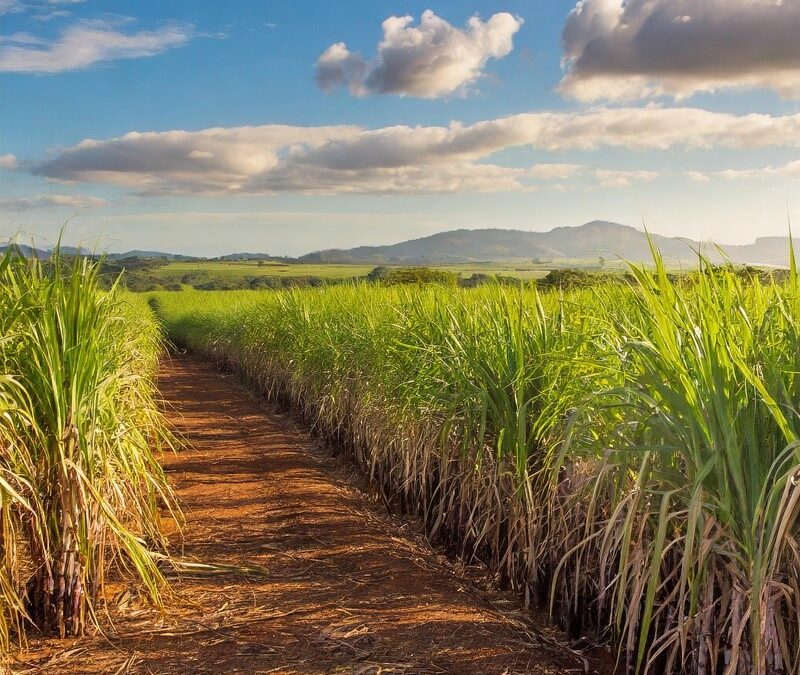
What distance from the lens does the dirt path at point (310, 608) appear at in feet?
11.1

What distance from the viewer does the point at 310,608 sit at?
3971 millimetres

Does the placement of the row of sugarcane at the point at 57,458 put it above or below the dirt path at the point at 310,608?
above

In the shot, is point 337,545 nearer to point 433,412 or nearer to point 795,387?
point 433,412

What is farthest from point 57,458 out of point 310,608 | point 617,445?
point 617,445

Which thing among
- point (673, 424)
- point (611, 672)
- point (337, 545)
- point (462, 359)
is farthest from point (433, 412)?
point (673, 424)

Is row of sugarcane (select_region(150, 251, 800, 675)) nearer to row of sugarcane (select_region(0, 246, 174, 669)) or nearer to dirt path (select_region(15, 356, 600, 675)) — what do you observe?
dirt path (select_region(15, 356, 600, 675))

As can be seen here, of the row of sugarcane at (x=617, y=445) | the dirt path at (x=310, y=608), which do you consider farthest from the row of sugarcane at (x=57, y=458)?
the row of sugarcane at (x=617, y=445)

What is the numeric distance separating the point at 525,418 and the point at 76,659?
2.61 metres

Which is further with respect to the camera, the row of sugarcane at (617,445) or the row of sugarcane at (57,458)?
the row of sugarcane at (57,458)

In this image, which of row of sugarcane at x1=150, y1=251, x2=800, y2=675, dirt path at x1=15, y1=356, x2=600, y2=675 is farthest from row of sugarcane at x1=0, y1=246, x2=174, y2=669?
row of sugarcane at x1=150, y1=251, x2=800, y2=675

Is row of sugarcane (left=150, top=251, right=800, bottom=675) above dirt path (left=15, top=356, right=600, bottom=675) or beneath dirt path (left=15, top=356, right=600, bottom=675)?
above

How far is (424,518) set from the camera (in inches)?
203

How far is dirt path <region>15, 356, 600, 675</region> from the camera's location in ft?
11.1

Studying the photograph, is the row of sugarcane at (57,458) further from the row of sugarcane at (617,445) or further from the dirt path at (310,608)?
the row of sugarcane at (617,445)
